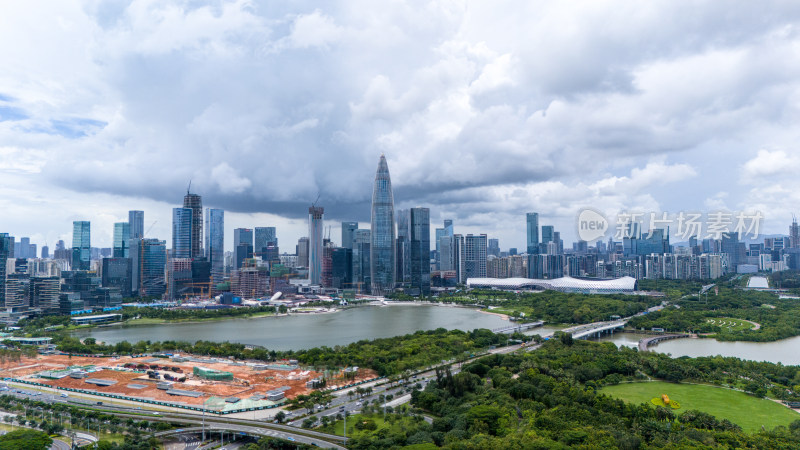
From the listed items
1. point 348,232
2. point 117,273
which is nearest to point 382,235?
point 348,232

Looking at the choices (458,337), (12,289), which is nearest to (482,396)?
(458,337)

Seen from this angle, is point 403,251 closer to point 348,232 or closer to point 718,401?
point 348,232

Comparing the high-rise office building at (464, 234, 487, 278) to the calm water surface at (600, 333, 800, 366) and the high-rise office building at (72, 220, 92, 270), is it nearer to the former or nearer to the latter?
the calm water surface at (600, 333, 800, 366)

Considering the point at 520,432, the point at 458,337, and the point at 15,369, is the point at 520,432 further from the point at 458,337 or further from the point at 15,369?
the point at 15,369

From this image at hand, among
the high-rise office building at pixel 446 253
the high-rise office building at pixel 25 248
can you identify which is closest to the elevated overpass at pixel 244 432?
the high-rise office building at pixel 446 253

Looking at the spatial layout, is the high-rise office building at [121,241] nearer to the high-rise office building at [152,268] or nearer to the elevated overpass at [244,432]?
the high-rise office building at [152,268]

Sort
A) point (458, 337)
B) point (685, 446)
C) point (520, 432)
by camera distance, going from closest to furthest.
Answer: point (685, 446) < point (520, 432) < point (458, 337)
